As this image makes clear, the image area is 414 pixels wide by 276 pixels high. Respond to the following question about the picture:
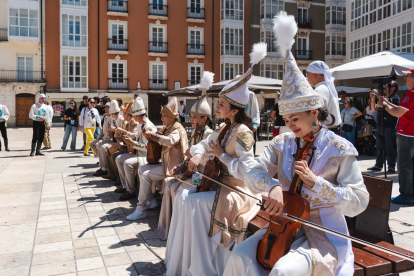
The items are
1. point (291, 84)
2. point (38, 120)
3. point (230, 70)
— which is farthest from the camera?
point (230, 70)

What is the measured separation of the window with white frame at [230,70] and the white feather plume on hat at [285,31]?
3239 centimetres

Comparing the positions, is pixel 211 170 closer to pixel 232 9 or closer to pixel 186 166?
pixel 186 166

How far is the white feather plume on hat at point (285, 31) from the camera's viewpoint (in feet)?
7.66

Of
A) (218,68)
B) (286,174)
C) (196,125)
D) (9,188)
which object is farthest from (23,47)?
(286,174)

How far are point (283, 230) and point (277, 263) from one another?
0.70 feet

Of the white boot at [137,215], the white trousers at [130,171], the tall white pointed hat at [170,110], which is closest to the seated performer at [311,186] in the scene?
the tall white pointed hat at [170,110]

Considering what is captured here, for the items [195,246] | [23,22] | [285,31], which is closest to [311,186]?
[285,31]

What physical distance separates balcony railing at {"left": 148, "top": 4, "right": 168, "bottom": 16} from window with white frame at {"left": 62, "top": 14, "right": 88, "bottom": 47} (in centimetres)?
588

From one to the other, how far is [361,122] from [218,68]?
81.9ft

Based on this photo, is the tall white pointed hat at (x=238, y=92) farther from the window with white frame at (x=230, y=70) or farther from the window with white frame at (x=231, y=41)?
the window with white frame at (x=231, y=41)

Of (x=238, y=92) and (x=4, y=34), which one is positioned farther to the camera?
(x=4, y=34)

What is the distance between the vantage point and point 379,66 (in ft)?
21.8

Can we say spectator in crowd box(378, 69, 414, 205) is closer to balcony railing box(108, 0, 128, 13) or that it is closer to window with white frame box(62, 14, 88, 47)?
window with white frame box(62, 14, 88, 47)

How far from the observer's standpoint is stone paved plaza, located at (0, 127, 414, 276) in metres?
3.62
